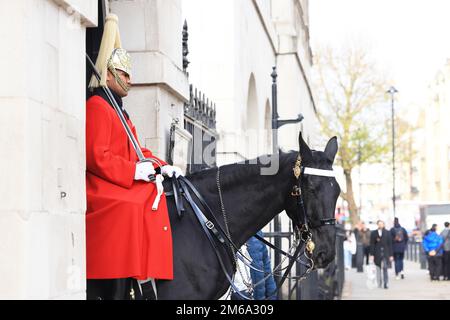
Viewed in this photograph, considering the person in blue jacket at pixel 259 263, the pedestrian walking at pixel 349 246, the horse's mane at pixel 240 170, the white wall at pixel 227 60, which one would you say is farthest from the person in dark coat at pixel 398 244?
the horse's mane at pixel 240 170

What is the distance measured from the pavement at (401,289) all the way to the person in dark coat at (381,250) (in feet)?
1.35

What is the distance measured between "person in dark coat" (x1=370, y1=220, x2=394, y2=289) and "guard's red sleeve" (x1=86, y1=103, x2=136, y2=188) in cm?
1936

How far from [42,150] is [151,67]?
11.4 ft

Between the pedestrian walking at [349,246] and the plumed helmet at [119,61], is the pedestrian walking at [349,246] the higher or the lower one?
the lower one

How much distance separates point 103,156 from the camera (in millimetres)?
5957

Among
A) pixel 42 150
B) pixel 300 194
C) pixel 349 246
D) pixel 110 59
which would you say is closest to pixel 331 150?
pixel 300 194

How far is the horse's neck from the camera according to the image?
21.0 ft

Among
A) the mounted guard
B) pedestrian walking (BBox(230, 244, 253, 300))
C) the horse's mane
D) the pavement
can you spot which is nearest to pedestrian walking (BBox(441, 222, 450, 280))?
the pavement

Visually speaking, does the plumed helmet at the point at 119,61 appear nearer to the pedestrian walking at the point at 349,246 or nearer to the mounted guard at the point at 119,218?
the mounted guard at the point at 119,218

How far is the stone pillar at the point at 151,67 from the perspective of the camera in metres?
8.22

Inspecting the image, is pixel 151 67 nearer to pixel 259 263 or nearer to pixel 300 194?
pixel 300 194

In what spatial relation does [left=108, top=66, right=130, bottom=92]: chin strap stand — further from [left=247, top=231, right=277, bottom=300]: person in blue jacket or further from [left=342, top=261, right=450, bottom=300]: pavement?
[left=342, top=261, right=450, bottom=300]: pavement
